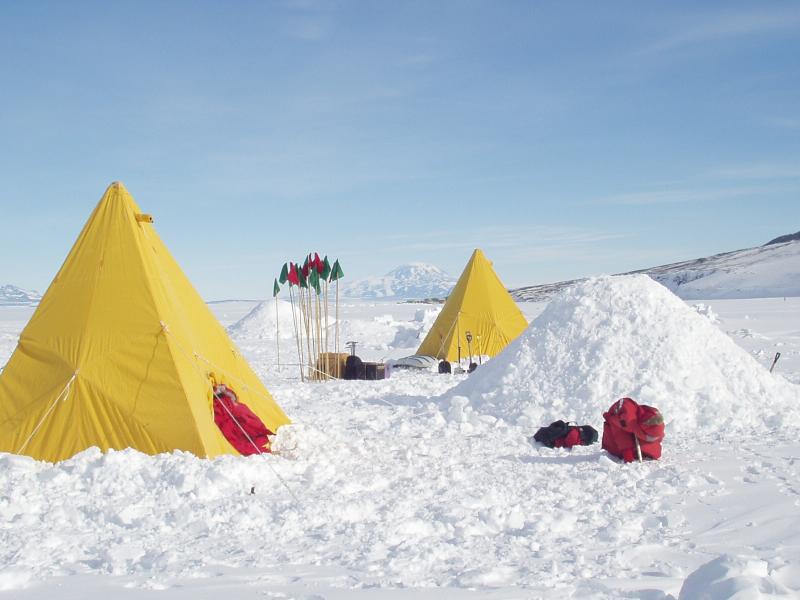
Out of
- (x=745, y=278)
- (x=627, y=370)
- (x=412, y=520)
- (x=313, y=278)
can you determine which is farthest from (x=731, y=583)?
(x=745, y=278)

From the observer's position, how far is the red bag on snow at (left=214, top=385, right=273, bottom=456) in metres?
6.83

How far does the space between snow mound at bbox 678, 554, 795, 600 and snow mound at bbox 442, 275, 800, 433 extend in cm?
520

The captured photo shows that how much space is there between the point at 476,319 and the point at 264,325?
1365 cm

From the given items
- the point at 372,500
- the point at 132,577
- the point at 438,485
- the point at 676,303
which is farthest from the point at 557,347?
the point at 132,577

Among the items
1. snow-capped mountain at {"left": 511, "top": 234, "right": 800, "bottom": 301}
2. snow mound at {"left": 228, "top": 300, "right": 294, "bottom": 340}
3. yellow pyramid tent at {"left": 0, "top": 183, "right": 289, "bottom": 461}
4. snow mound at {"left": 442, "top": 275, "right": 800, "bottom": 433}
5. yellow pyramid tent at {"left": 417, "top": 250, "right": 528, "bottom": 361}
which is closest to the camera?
yellow pyramid tent at {"left": 0, "top": 183, "right": 289, "bottom": 461}

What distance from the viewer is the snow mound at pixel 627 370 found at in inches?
347

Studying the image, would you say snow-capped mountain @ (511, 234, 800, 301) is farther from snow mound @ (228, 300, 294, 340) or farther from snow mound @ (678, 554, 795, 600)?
snow mound @ (678, 554, 795, 600)

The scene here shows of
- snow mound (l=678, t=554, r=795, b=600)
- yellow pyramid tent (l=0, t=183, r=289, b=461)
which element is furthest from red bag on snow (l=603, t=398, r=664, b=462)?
yellow pyramid tent (l=0, t=183, r=289, b=461)

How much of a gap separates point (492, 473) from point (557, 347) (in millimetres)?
4125

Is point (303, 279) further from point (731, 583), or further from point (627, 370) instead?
point (731, 583)

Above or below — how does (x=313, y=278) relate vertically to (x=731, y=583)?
above

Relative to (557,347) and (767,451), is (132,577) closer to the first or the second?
(767,451)

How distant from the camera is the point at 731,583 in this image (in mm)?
3174

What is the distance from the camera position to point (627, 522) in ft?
16.0
